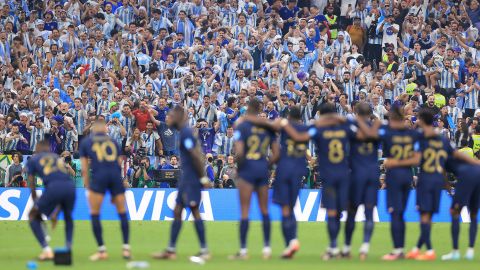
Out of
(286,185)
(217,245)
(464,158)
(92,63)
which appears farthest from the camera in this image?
(92,63)

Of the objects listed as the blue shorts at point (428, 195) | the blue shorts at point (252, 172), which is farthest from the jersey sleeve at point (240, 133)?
the blue shorts at point (428, 195)

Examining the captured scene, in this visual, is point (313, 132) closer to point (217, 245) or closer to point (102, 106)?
point (217, 245)

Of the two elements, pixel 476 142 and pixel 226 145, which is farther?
pixel 226 145

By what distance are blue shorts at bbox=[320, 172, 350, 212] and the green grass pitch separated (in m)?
0.93

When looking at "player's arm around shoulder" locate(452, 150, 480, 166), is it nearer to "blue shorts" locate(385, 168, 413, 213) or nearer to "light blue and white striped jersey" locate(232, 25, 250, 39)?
"blue shorts" locate(385, 168, 413, 213)

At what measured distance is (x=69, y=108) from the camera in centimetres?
3375

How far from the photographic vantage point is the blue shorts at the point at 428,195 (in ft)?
64.4

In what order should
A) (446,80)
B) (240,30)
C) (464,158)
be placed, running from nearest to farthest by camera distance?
(464,158) → (446,80) → (240,30)

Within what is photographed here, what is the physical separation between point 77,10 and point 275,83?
24.3ft

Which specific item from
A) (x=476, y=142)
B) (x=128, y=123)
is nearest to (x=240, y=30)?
(x=128, y=123)

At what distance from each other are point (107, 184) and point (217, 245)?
3865 mm

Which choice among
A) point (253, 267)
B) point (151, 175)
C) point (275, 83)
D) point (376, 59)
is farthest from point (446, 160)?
point (376, 59)

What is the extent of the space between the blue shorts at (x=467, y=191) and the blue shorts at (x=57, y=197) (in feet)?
20.9

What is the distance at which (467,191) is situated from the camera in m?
20.0
